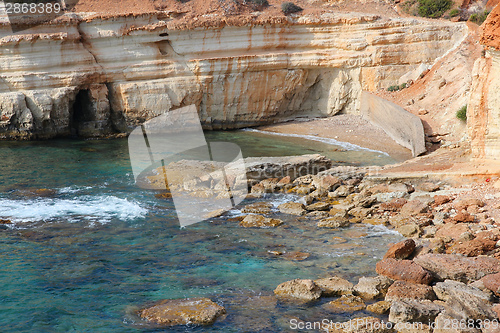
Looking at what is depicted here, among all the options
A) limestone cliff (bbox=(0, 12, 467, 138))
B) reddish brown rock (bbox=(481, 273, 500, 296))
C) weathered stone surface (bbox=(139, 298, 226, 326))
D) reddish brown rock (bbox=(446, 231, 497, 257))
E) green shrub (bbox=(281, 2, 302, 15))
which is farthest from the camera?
green shrub (bbox=(281, 2, 302, 15))

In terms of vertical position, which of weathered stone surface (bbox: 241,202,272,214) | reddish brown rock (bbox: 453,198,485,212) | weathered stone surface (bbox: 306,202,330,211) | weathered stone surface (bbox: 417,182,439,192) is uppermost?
reddish brown rock (bbox: 453,198,485,212)

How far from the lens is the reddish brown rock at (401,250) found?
8.28 m

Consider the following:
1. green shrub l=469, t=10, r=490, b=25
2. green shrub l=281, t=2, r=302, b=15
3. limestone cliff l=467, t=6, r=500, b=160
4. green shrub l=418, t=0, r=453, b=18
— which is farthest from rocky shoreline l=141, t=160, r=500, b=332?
green shrub l=418, t=0, r=453, b=18

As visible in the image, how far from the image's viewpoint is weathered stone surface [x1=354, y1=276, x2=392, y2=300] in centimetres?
718

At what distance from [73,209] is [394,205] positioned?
776 cm

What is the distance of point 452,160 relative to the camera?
13.1 metres

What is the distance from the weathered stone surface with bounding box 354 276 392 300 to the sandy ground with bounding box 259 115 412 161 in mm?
9072

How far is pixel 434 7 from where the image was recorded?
2517cm

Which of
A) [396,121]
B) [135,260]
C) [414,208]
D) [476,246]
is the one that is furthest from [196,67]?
[476,246]

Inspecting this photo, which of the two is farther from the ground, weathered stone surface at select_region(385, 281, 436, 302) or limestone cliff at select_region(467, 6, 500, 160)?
limestone cliff at select_region(467, 6, 500, 160)

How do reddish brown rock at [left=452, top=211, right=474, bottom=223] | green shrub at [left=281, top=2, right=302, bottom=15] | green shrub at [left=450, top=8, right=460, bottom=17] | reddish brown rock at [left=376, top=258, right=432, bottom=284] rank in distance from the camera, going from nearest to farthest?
reddish brown rock at [left=376, top=258, right=432, bottom=284]
reddish brown rock at [left=452, top=211, right=474, bottom=223]
green shrub at [left=281, top=2, right=302, bottom=15]
green shrub at [left=450, top=8, right=460, bottom=17]

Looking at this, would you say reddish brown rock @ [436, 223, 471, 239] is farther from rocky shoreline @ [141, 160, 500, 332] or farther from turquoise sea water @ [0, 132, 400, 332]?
turquoise sea water @ [0, 132, 400, 332]

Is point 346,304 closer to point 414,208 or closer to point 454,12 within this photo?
point 414,208

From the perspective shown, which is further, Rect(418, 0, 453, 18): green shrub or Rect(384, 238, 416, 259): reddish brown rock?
Rect(418, 0, 453, 18): green shrub
